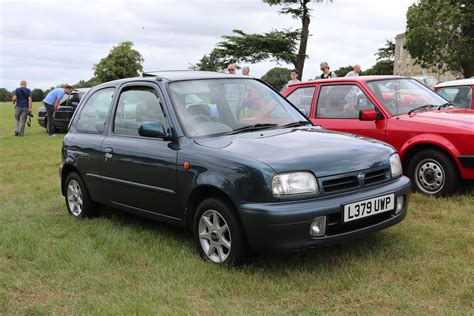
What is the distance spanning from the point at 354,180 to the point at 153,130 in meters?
1.75

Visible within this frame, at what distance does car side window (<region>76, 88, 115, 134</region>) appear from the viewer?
5691 millimetres

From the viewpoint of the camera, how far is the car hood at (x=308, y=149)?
3.91 m

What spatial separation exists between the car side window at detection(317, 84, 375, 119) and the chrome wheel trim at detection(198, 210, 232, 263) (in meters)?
3.36

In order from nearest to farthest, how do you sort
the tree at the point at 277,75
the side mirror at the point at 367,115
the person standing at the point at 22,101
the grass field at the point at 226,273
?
1. the grass field at the point at 226,273
2. the side mirror at the point at 367,115
3. the person standing at the point at 22,101
4. the tree at the point at 277,75

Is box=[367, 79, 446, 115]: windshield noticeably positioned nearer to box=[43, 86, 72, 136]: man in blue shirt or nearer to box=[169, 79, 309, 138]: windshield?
box=[169, 79, 309, 138]: windshield

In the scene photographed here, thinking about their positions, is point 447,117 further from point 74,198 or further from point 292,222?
point 74,198

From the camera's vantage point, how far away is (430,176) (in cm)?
627

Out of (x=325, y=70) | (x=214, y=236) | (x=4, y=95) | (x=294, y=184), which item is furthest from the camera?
(x=4, y=95)

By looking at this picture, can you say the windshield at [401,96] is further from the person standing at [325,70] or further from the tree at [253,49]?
the tree at [253,49]

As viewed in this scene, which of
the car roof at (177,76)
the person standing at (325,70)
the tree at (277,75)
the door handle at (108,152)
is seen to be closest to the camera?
the car roof at (177,76)

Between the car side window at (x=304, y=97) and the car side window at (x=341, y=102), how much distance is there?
16cm

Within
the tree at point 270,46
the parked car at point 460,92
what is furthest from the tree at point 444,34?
the parked car at point 460,92

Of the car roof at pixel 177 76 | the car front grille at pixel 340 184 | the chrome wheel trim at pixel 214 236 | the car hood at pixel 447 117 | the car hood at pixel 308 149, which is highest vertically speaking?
the car roof at pixel 177 76

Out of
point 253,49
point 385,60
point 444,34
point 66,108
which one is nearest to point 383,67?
point 385,60
